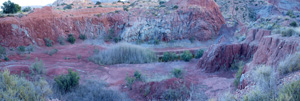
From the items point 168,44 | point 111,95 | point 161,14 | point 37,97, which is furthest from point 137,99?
point 161,14

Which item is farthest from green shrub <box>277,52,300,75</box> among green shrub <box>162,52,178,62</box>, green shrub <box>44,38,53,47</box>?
green shrub <box>44,38,53,47</box>

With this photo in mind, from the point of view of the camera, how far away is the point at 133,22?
1000 inches

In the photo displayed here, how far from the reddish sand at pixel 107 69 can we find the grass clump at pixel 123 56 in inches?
31.9

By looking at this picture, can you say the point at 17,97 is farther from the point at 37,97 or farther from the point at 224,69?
the point at 224,69

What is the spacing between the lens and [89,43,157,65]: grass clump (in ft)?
51.9

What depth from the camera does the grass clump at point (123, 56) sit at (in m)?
15.8

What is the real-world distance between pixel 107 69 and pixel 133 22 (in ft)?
41.2

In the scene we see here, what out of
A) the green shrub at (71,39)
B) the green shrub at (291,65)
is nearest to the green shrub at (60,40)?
the green shrub at (71,39)

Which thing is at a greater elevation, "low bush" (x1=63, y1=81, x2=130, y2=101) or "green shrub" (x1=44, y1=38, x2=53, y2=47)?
"low bush" (x1=63, y1=81, x2=130, y2=101)

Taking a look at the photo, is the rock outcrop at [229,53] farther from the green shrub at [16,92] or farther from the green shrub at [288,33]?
the green shrub at [16,92]

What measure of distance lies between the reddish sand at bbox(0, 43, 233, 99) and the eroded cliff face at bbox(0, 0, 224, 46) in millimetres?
3798

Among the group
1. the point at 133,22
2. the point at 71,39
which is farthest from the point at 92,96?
the point at 133,22

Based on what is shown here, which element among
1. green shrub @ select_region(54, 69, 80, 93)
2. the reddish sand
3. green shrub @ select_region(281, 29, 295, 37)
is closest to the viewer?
green shrub @ select_region(281, 29, 295, 37)

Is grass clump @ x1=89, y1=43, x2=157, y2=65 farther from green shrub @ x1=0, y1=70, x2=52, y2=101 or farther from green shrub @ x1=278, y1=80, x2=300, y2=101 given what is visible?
green shrub @ x1=278, y1=80, x2=300, y2=101
